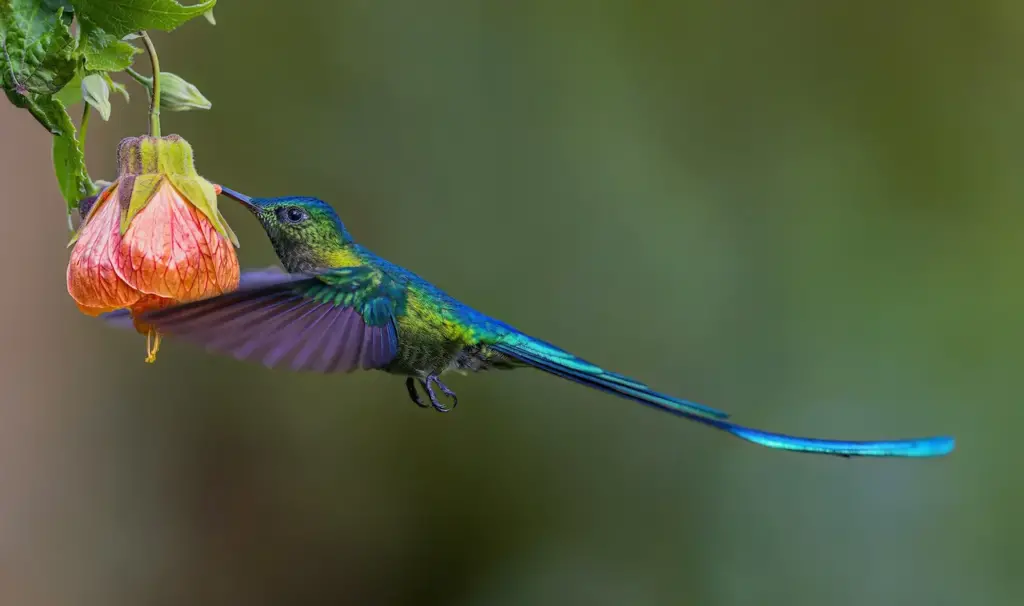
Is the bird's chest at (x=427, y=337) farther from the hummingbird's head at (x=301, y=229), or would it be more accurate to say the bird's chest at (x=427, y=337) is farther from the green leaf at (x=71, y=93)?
the green leaf at (x=71, y=93)

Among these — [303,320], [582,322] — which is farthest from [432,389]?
[582,322]

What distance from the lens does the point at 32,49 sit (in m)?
0.90

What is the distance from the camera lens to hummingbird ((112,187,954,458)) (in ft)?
3.41

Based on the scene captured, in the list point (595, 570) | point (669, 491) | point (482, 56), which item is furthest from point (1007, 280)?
point (482, 56)

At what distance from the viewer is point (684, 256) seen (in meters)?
3.10

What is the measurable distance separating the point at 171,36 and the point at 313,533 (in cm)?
155

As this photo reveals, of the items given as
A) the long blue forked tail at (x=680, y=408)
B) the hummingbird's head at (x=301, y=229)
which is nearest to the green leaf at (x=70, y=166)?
the hummingbird's head at (x=301, y=229)

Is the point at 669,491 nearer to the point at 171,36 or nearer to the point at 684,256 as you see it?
the point at 684,256

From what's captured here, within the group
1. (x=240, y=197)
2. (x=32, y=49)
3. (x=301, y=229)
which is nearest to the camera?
(x=32, y=49)

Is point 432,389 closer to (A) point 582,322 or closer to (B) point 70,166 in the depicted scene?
(B) point 70,166

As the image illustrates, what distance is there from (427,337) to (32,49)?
68cm

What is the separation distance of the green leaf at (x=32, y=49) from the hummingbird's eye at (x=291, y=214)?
0.44 meters

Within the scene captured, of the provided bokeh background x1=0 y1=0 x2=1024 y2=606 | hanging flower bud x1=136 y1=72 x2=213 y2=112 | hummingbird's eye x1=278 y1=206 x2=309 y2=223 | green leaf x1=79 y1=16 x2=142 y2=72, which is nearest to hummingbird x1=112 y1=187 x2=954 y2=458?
hummingbird's eye x1=278 y1=206 x2=309 y2=223

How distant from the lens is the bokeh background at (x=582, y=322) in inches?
109
